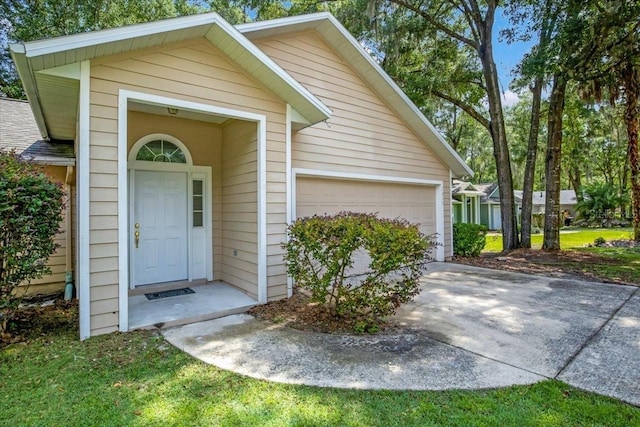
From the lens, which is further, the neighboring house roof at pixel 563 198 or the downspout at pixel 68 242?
the neighboring house roof at pixel 563 198

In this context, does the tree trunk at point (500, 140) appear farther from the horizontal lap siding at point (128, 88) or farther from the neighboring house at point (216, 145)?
the horizontal lap siding at point (128, 88)

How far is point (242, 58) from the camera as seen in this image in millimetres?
4859

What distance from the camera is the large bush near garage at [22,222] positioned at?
3666mm

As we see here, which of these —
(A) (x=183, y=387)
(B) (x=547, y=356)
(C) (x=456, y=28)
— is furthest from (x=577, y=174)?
(A) (x=183, y=387)

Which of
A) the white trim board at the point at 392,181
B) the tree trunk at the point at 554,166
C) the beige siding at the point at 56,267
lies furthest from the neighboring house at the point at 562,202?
the beige siding at the point at 56,267

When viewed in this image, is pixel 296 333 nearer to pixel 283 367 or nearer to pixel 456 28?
pixel 283 367

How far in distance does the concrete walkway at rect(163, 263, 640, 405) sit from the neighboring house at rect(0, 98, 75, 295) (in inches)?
138

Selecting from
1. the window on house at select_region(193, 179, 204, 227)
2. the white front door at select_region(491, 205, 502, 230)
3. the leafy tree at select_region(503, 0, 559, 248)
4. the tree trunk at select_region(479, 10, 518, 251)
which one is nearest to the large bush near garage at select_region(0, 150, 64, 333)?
the window on house at select_region(193, 179, 204, 227)

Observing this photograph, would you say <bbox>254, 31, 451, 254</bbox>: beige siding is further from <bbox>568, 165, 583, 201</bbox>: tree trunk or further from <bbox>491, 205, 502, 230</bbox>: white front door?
<bbox>568, 165, 583, 201</bbox>: tree trunk

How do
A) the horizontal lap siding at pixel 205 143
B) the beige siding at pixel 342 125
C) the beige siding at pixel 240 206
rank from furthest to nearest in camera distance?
the beige siding at pixel 342 125, the horizontal lap siding at pixel 205 143, the beige siding at pixel 240 206

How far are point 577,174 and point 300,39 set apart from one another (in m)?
33.8

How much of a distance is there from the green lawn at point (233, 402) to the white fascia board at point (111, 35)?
3.05m

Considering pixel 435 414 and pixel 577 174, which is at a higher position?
pixel 577 174

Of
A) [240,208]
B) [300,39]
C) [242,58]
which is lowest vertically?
[240,208]
